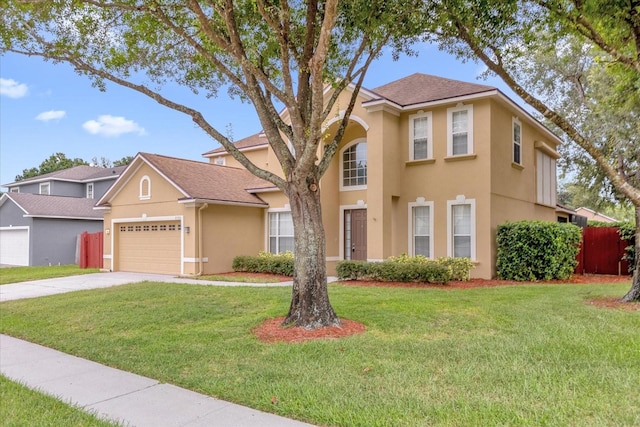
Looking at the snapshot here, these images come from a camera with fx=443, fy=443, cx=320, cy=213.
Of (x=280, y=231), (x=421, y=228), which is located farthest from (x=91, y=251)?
(x=421, y=228)

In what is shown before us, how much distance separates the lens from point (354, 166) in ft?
55.5

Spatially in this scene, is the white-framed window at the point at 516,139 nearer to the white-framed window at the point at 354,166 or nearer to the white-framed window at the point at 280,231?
the white-framed window at the point at 354,166

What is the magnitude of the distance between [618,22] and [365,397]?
9.24 meters

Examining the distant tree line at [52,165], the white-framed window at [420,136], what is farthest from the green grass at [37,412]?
the distant tree line at [52,165]

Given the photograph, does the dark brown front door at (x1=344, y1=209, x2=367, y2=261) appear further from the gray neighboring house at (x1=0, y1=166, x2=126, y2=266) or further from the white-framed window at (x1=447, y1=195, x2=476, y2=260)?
the gray neighboring house at (x1=0, y1=166, x2=126, y2=266)

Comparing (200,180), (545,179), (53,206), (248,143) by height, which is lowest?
(53,206)

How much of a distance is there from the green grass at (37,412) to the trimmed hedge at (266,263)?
10.7 meters

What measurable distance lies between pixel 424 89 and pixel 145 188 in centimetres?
1167

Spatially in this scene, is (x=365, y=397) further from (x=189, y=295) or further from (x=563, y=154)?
(x=563, y=154)

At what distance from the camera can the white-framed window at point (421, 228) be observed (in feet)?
49.4

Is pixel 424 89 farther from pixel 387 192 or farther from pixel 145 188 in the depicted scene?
pixel 145 188

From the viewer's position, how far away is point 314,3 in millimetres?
7129

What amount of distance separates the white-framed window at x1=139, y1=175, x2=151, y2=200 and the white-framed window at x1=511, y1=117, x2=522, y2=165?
14.1m

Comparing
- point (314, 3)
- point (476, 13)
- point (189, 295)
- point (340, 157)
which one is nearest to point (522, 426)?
point (314, 3)
